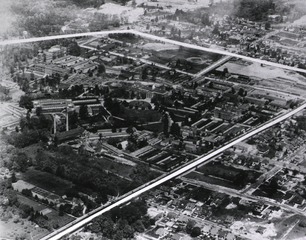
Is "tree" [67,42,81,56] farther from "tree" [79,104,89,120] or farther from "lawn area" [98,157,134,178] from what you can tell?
"lawn area" [98,157,134,178]

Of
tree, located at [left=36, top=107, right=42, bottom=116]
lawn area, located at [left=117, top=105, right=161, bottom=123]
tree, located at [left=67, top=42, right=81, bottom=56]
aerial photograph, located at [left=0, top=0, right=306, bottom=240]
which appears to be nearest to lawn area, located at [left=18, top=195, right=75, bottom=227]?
aerial photograph, located at [left=0, top=0, right=306, bottom=240]

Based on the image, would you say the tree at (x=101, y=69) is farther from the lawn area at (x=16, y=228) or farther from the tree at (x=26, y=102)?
the lawn area at (x=16, y=228)

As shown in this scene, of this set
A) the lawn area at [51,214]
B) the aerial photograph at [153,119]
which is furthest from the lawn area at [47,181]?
the lawn area at [51,214]

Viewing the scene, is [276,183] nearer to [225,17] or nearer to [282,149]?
[282,149]

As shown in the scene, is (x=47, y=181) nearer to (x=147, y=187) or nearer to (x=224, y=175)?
(x=147, y=187)

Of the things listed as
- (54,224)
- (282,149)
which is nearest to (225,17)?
(282,149)

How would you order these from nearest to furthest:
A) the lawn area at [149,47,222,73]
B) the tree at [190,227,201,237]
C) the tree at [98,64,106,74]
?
the tree at [190,227,201,237] < the tree at [98,64,106,74] < the lawn area at [149,47,222,73]
